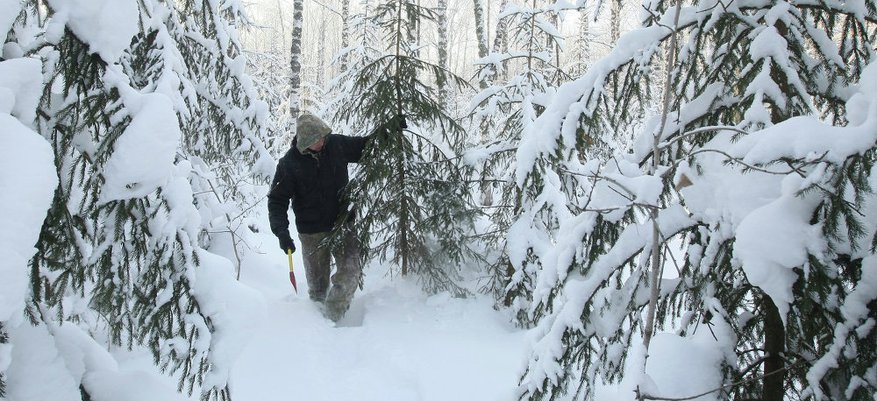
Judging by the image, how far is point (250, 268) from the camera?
279 inches

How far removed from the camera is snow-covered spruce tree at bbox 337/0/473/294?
5391mm

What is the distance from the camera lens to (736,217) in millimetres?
1744

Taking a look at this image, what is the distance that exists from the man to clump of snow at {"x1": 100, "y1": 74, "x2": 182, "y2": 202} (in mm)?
3331

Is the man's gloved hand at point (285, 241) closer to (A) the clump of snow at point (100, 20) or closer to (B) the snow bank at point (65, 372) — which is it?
(B) the snow bank at point (65, 372)

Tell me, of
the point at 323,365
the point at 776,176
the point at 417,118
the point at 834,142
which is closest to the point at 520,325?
the point at 323,365

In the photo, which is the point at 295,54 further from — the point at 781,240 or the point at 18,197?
the point at 781,240

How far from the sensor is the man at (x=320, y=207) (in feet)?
17.6

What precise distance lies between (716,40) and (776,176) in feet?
3.46

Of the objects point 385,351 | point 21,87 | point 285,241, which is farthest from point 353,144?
point 21,87

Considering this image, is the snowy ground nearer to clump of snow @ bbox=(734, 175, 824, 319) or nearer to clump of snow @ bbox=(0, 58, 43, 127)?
clump of snow @ bbox=(734, 175, 824, 319)

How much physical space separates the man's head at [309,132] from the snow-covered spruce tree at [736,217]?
289 centimetres

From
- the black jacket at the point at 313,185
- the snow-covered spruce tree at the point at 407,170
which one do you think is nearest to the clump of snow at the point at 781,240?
the snow-covered spruce tree at the point at 407,170

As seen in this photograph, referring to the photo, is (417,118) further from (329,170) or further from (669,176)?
(669,176)

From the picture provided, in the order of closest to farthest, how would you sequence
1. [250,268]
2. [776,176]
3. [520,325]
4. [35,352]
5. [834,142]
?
[834,142]
[776,176]
[35,352]
[520,325]
[250,268]
